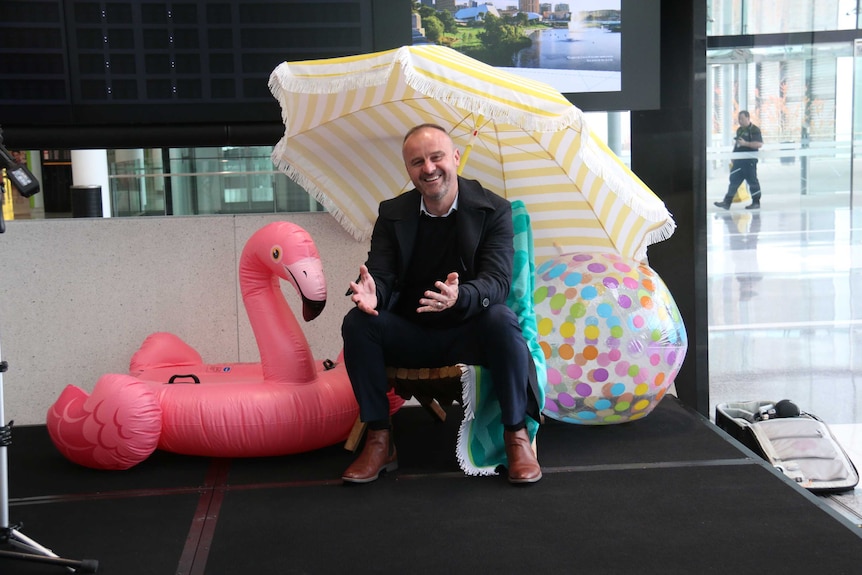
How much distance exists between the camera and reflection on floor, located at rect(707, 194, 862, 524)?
480 cm

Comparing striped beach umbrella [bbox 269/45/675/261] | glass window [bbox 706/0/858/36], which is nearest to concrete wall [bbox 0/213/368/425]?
striped beach umbrella [bbox 269/45/675/261]

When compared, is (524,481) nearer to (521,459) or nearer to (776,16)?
(521,459)

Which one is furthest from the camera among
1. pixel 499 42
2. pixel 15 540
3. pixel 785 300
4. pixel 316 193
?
pixel 785 300

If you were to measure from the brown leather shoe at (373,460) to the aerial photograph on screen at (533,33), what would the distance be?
1.88 meters

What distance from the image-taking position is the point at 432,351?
3.31 metres

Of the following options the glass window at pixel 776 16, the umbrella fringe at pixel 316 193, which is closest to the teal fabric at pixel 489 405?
the umbrella fringe at pixel 316 193

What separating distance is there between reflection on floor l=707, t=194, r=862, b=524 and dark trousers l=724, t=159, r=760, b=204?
79 mm

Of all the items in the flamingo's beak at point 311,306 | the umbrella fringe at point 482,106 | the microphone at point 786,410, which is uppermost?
the umbrella fringe at point 482,106

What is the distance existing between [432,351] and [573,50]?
1.78m

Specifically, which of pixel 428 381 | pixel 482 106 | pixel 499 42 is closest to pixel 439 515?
pixel 428 381

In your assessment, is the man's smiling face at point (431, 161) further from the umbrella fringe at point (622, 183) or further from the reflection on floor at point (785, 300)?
the reflection on floor at point (785, 300)

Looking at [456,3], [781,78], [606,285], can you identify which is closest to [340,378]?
[606,285]

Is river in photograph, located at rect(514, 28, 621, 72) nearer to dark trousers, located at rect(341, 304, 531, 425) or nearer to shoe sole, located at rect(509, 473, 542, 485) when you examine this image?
dark trousers, located at rect(341, 304, 531, 425)

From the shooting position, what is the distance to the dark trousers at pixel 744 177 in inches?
186
